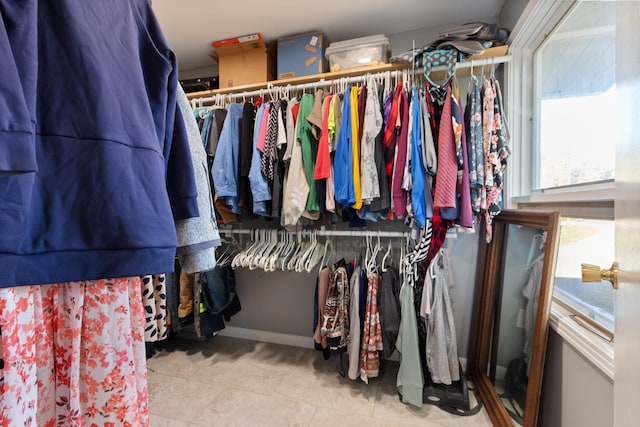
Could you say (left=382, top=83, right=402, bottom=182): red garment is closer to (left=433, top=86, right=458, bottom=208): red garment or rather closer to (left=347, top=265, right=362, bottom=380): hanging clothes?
(left=433, top=86, right=458, bottom=208): red garment

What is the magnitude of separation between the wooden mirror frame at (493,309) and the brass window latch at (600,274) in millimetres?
547

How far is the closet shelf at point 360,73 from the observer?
1.50 meters

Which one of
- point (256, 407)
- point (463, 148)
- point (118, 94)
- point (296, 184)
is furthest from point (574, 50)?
point (256, 407)

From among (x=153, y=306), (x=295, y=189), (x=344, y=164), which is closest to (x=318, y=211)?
(x=295, y=189)

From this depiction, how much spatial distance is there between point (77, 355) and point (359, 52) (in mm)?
1911

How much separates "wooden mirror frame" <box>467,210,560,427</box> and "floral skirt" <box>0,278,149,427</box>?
1362mm

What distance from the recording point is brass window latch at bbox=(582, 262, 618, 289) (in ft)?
1.93

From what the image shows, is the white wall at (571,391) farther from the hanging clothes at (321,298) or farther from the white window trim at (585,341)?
the hanging clothes at (321,298)

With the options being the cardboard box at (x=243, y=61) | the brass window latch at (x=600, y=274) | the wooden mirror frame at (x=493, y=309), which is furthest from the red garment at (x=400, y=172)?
the cardboard box at (x=243, y=61)

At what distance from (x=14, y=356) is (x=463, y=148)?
160 centimetres

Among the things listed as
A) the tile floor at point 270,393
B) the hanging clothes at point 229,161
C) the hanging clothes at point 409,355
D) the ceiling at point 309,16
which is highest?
the ceiling at point 309,16

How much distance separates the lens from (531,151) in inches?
60.9

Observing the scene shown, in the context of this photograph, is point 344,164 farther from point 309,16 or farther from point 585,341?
point 585,341

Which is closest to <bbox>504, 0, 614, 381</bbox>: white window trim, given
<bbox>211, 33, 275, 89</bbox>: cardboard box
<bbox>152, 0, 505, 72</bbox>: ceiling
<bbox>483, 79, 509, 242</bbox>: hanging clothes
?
<bbox>483, 79, 509, 242</bbox>: hanging clothes
